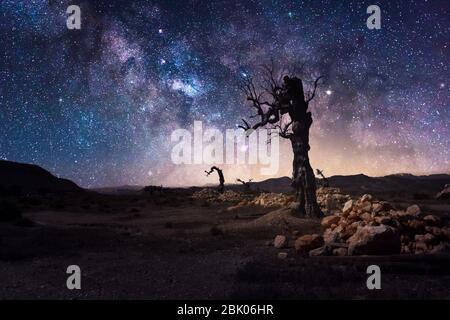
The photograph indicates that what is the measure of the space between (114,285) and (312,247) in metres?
5.90

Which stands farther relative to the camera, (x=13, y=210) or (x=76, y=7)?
(x=13, y=210)

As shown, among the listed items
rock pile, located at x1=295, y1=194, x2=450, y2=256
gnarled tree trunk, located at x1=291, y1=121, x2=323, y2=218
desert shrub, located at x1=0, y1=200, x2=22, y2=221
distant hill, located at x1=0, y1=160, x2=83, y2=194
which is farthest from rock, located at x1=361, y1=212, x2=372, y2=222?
distant hill, located at x1=0, y1=160, x2=83, y2=194

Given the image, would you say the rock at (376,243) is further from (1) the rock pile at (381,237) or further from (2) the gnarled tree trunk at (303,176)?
(2) the gnarled tree trunk at (303,176)

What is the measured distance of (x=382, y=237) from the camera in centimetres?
1095

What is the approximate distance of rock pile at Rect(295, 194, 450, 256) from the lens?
11.0 metres

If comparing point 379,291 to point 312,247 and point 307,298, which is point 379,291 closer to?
point 307,298

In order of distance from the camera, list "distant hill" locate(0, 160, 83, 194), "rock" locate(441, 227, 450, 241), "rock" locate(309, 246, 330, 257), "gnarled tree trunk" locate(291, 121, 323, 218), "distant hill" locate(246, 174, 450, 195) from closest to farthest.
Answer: "rock" locate(309, 246, 330, 257)
"rock" locate(441, 227, 450, 241)
"gnarled tree trunk" locate(291, 121, 323, 218)
"distant hill" locate(0, 160, 83, 194)
"distant hill" locate(246, 174, 450, 195)

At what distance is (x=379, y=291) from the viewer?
8414 mm

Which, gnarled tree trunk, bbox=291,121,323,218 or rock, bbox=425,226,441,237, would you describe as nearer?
rock, bbox=425,226,441,237

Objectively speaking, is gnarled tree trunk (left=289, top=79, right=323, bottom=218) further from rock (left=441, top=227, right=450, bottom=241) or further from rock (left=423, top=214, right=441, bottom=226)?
rock (left=441, top=227, right=450, bottom=241)

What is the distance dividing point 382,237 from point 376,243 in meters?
0.23

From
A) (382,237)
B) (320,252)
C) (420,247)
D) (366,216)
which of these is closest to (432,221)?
(366,216)

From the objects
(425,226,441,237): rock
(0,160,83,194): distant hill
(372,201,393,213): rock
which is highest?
(0,160,83,194): distant hill
